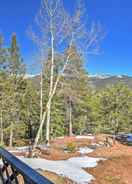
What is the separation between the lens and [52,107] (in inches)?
1695

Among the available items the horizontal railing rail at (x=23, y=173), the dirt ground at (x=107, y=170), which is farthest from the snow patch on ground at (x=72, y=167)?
the horizontal railing rail at (x=23, y=173)

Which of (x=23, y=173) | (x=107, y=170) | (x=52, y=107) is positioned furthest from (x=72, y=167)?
(x=52, y=107)

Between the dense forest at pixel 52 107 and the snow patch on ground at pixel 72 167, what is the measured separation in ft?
57.5

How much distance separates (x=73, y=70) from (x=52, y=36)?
2.28m

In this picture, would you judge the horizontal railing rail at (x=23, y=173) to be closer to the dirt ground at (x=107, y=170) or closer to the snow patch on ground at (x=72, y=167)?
the dirt ground at (x=107, y=170)

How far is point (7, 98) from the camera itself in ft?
133

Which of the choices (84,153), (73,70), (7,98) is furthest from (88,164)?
(7,98)

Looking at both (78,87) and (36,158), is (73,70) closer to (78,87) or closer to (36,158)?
(36,158)

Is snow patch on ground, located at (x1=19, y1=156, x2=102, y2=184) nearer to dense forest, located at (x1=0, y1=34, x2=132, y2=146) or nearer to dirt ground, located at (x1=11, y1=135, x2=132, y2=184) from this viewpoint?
dirt ground, located at (x1=11, y1=135, x2=132, y2=184)

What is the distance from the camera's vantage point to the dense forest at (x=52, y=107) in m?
40.6

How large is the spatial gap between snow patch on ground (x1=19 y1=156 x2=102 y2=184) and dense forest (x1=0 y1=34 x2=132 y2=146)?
57.5 feet

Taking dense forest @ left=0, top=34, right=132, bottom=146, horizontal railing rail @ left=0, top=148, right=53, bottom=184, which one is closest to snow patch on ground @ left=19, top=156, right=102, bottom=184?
horizontal railing rail @ left=0, top=148, right=53, bottom=184

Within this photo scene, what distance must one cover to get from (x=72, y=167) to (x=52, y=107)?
92.2ft

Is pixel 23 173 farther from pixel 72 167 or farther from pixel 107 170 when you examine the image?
pixel 107 170
